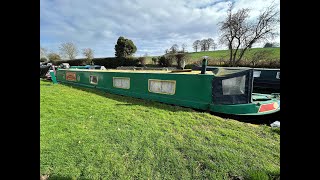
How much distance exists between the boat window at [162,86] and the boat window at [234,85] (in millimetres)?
1741

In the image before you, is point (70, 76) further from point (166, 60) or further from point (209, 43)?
point (209, 43)

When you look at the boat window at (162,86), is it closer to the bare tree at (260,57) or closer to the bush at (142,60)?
the bare tree at (260,57)

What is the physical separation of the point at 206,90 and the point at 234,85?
0.80 metres

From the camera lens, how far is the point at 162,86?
679 centimetres

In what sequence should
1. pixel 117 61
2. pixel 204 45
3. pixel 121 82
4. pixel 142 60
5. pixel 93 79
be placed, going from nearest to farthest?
pixel 121 82
pixel 93 79
pixel 142 60
pixel 117 61
pixel 204 45

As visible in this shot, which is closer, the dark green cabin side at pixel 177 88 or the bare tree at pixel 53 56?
the dark green cabin side at pixel 177 88

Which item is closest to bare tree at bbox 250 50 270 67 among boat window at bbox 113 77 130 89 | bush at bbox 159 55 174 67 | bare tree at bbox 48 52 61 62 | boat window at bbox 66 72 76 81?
bush at bbox 159 55 174 67

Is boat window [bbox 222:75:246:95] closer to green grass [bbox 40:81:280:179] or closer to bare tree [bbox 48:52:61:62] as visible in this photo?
green grass [bbox 40:81:280:179]

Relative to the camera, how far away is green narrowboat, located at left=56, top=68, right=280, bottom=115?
17.5 ft

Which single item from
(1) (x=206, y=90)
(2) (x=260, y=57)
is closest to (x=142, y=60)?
(2) (x=260, y=57)

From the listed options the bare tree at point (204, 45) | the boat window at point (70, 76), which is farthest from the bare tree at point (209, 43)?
the boat window at point (70, 76)

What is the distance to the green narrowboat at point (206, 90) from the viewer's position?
5328mm

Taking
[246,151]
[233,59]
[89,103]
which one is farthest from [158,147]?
[233,59]
